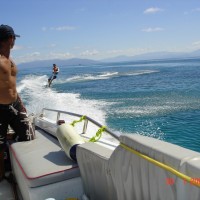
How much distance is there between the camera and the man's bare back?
3166mm

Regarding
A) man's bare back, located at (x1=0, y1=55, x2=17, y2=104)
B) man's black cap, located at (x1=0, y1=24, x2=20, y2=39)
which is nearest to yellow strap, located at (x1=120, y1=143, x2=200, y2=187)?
man's bare back, located at (x1=0, y1=55, x2=17, y2=104)

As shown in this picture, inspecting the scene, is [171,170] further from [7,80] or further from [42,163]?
[7,80]

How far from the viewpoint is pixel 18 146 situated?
3.38m

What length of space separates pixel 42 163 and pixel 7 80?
1073mm

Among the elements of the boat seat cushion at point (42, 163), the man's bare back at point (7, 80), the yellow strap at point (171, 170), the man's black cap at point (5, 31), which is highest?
the man's black cap at point (5, 31)

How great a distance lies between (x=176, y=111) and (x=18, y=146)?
9617 millimetres

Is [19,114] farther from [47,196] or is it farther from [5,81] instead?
[47,196]

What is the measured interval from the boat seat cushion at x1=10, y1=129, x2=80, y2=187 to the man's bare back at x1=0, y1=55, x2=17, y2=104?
1.86 feet

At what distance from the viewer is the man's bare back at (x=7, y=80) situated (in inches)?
125

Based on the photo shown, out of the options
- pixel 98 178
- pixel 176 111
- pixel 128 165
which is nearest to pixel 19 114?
pixel 98 178

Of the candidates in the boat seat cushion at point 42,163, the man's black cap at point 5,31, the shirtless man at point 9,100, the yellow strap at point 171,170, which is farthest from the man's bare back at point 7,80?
the yellow strap at point 171,170

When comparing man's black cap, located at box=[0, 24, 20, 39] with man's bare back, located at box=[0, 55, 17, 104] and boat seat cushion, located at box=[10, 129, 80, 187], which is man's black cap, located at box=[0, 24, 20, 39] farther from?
boat seat cushion, located at box=[10, 129, 80, 187]

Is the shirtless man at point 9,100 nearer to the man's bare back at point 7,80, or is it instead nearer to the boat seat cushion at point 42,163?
the man's bare back at point 7,80

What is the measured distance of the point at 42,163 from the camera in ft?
9.05
